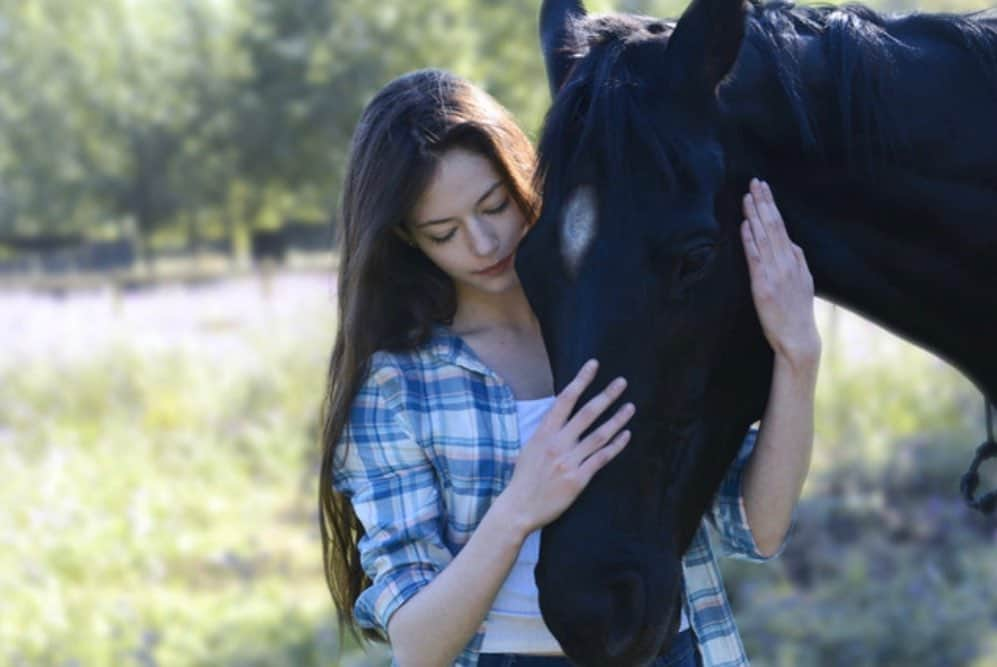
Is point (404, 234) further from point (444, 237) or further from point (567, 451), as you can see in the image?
point (567, 451)

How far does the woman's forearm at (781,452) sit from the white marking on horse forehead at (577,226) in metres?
0.38

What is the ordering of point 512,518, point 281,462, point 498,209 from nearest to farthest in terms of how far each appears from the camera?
point 512,518
point 498,209
point 281,462

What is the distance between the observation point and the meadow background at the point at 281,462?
428 centimetres

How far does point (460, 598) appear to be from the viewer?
64.6 inches

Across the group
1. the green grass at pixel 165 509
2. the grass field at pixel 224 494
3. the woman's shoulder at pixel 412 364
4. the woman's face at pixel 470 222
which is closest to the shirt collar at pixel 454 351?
the woman's shoulder at pixel 412 364

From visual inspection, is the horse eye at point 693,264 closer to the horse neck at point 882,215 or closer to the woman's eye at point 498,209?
the horse neck at point 882,215

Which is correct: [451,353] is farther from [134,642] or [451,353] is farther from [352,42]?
[352,42]

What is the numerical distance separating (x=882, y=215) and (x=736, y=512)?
56 centimetres

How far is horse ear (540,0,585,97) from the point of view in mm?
1841

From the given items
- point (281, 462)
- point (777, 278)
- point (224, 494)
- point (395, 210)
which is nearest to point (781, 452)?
point (777, 278)

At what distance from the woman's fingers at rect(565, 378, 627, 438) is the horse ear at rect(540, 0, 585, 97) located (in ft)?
1.77

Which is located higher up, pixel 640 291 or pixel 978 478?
pixel 640 291

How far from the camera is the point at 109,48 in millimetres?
25203

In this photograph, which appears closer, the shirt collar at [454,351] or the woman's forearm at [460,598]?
the woman's forearm at [460,598]
